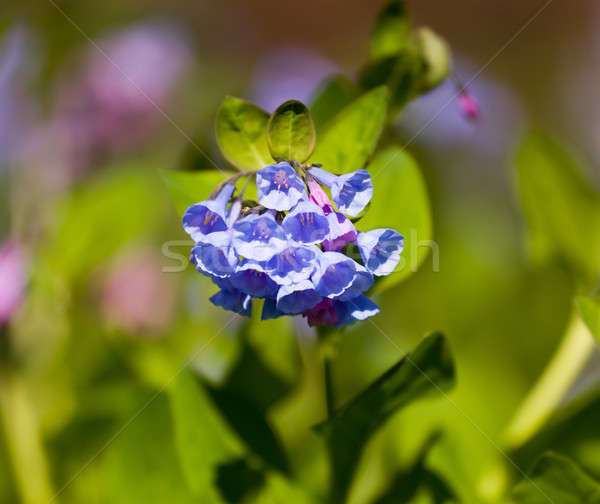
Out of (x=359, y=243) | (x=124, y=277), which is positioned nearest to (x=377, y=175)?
(x=359, y=243)

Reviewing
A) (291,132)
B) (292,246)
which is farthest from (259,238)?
(291,132)

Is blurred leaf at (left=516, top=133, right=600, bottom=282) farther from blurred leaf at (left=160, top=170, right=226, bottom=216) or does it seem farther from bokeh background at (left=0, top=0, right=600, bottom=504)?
blurred leaf at (left=160, top=170, right=226, bottom=216)

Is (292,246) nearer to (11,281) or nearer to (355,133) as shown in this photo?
(355,133)

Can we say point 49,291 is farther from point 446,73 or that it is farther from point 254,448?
Answer: point 446,73

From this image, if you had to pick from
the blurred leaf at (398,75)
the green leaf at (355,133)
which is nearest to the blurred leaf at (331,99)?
the blurred leaf at (398,75)

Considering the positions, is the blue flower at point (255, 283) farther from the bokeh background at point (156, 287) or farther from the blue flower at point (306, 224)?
the bokeh background at point (156, 287)

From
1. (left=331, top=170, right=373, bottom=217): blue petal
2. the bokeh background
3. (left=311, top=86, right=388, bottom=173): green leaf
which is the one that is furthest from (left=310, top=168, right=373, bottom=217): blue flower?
the bokeh background
